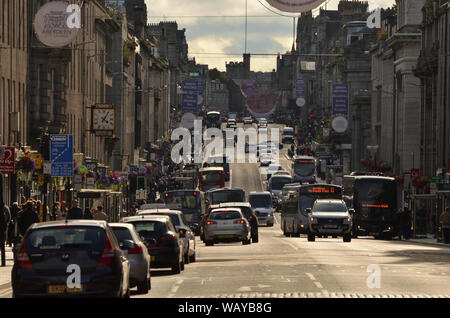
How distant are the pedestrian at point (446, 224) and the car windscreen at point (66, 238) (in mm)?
37053

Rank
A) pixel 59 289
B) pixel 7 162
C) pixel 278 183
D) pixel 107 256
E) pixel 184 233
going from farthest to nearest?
pixel 278 183 → pixel 7 162 → pixel 184 233 → pixel 107 256 → pixel 59 289

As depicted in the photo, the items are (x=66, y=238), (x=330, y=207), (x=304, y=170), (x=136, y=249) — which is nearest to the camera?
(x=66, y=238)

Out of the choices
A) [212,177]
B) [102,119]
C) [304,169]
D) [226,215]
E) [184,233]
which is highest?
[102,119]

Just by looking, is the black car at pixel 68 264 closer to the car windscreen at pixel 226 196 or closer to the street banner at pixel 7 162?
the street banner at pixel 7 162

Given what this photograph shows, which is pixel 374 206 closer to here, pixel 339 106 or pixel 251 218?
pixel 251 218

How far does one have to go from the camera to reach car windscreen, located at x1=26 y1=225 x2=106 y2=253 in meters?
19.8

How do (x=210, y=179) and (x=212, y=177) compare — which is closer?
(x=210, y=179)

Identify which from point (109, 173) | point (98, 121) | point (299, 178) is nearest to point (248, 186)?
point (299, 178)

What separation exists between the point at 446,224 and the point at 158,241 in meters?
28.4

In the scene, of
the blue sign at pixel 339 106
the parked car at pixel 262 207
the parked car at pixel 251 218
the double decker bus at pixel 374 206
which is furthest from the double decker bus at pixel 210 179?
the parked car at pixel 251 218

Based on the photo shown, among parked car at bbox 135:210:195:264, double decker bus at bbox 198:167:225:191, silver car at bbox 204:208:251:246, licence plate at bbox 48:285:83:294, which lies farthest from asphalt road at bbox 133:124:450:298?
double decker bus at bbox 198:167:225:191

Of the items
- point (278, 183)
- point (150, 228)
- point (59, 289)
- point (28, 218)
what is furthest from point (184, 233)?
point (278, 183)

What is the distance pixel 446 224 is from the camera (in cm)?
5597

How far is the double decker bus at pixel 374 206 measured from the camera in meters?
65.2
